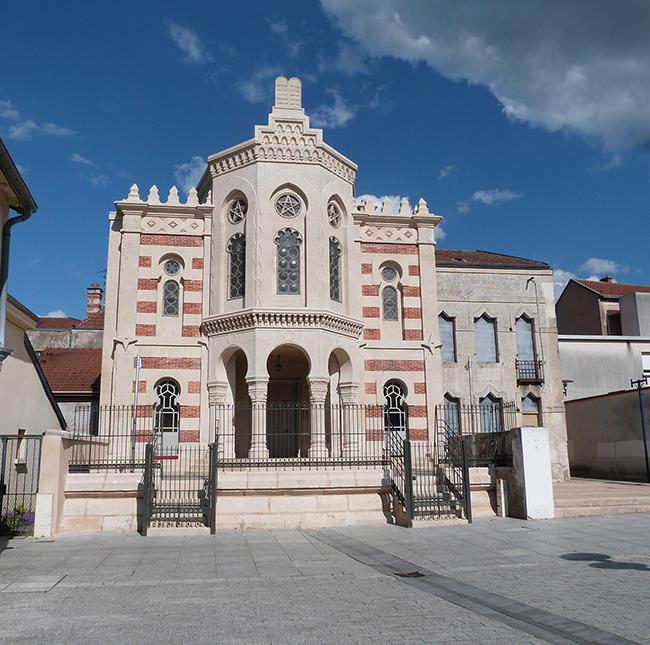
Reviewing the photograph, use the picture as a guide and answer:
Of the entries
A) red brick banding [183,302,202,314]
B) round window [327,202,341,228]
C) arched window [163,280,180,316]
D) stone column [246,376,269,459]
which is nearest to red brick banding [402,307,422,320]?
round window [327,202,341,228]

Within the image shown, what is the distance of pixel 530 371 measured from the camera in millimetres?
27844

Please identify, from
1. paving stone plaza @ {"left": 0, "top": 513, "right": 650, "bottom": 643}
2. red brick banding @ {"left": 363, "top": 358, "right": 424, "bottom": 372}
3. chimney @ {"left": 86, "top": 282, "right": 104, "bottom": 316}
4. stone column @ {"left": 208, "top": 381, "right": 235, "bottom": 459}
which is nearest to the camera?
paving stone plaza @ {"left": 0, "top": 513, "right": 650, "bottom": 643}

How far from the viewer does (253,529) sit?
15203 millimetres

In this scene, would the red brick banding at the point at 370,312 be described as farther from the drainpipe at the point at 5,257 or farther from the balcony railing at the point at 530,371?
the drainpipe at the point at 5,257

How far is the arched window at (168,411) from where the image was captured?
2272 cm

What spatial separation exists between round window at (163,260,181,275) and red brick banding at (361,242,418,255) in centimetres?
662

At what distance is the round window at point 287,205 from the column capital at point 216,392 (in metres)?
6.06

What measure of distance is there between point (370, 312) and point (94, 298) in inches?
1019

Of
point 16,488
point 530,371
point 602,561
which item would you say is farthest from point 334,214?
point 602,561

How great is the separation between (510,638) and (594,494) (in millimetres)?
13006

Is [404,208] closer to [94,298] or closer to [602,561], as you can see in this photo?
[602,561]

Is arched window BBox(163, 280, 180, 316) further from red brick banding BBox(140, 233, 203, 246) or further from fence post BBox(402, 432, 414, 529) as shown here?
fence post BBox(402, 432, 414, 529)

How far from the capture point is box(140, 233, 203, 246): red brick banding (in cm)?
2398

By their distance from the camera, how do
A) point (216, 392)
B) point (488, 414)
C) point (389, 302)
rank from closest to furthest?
point (216, 392), point (389, 302), point (488, 414)
